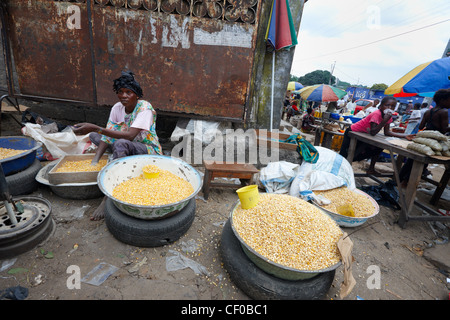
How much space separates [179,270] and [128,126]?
205cm

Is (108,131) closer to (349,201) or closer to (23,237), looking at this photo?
(23,237)

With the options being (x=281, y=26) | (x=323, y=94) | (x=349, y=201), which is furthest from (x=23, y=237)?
(x=323, y=94)

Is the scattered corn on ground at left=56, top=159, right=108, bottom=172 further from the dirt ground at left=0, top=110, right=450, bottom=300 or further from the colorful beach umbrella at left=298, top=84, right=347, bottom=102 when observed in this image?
the colorful beach umbrella at left=298, top=84, right=347, bottom=102

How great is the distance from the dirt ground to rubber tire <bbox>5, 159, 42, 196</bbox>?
15 cm

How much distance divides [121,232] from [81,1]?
13.7 feet

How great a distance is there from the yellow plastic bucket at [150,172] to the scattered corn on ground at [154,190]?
0.04 metres

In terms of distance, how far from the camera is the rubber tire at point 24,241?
1862 millimetres

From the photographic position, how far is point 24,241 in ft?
6.40

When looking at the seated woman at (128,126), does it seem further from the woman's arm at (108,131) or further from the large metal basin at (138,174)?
the large metal basin at (138,174)

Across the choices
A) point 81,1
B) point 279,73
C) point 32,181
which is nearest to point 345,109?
point 279,73

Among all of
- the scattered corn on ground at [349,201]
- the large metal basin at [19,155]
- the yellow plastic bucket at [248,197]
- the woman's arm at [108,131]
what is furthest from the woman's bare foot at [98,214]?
the scattered corn on ground at [349,201]

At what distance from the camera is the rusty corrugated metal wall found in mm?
3730

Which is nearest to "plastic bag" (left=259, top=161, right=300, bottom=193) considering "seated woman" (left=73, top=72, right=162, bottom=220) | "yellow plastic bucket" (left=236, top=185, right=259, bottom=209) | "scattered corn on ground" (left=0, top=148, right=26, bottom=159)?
"yellow plastic bucket" (left=236, top=185, right=259, bottom=209)

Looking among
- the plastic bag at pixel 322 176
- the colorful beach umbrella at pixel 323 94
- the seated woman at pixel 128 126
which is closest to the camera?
the seated woman at pixel 128 126
